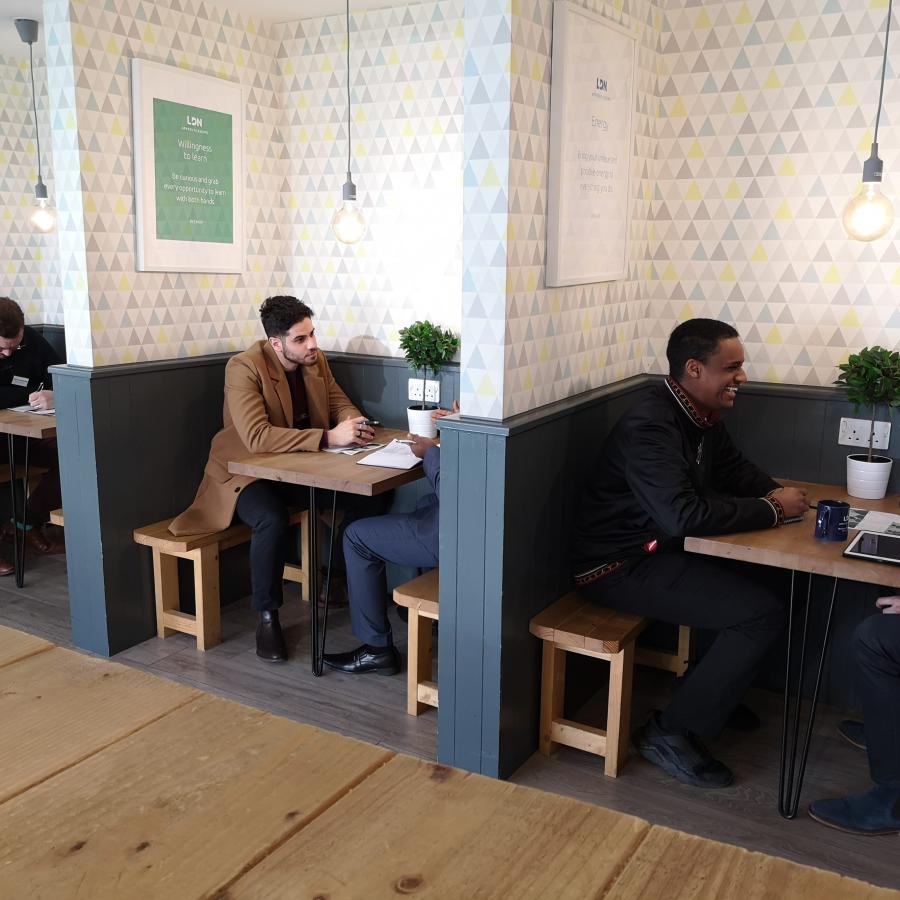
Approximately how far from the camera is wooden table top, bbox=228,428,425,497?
2.92 metres

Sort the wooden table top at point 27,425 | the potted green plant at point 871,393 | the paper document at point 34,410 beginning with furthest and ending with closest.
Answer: the paper document at point 34,410
the wooden table top at point 27,425
the potted green plant at point 871,393

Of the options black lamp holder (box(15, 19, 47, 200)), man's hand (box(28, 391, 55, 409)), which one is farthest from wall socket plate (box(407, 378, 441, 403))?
black lamp holder (box(15, 19, 47, 200))

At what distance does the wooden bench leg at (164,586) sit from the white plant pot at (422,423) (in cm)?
105

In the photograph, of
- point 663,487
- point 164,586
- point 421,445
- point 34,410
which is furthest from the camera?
point 34,410

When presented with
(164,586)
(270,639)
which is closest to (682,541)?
(270,639)

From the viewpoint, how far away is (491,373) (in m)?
2.45

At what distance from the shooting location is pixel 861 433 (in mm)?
2930

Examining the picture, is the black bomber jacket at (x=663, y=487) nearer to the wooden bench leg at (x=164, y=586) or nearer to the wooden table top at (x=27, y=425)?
the wooden bench leg at (x=164, y=586)

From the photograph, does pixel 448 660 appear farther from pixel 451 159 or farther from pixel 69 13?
pixel 69 13

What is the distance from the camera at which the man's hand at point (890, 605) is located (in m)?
2.29

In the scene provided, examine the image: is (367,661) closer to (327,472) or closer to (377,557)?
(377,557)

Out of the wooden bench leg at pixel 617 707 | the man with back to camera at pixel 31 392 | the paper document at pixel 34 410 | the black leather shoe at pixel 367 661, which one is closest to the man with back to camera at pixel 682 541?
the wooden bench leg at pixel 617 707

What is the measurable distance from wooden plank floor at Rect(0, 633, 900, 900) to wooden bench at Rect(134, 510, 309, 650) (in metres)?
2.45

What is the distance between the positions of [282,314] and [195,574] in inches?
39.6
